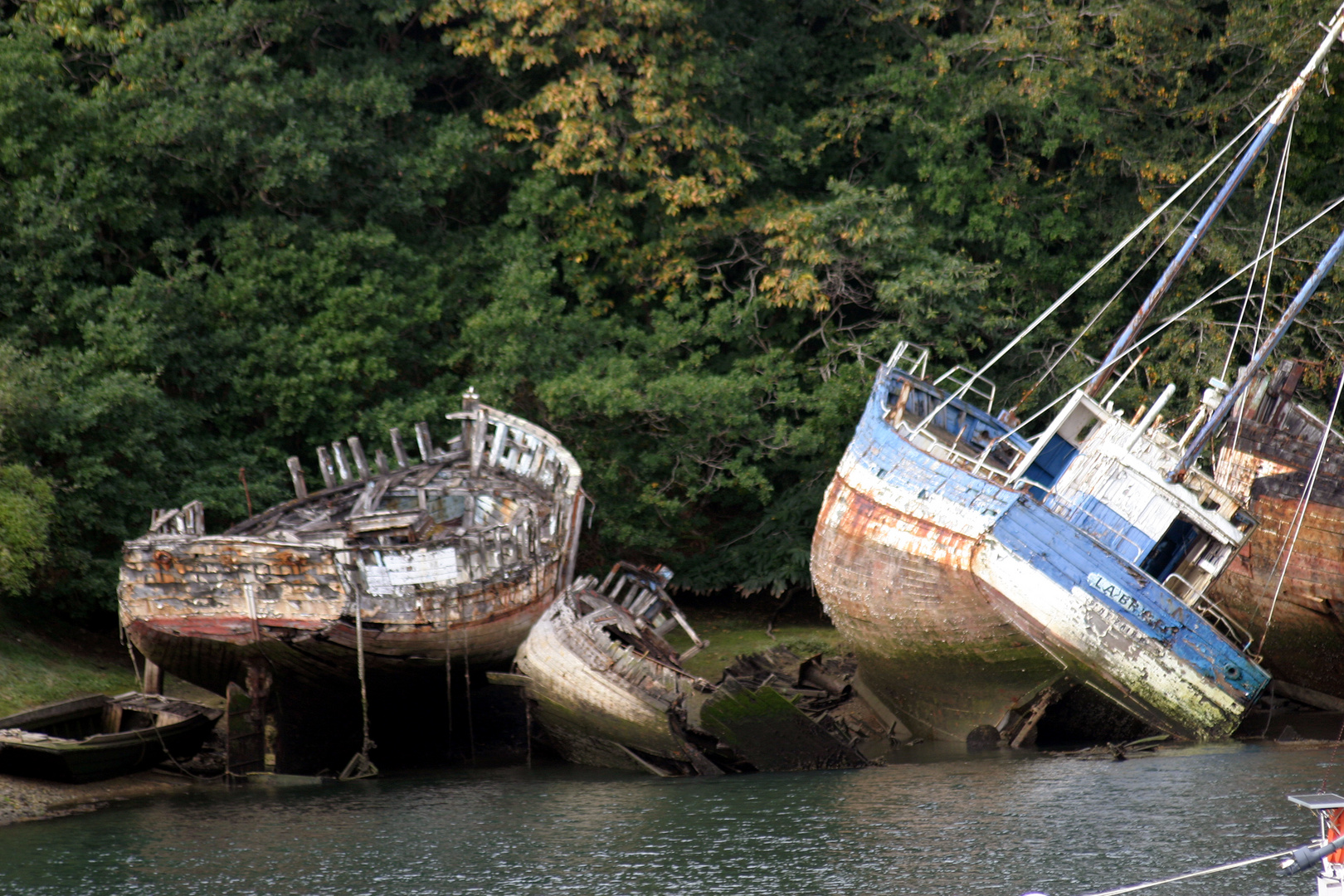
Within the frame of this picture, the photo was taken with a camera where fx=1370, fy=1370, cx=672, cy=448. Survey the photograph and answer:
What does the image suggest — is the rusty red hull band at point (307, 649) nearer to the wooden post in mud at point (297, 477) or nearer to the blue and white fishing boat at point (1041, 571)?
the wooden post in mud at point (297, 477)

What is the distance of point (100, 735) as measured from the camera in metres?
15.2

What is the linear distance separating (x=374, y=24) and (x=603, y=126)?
5.38m

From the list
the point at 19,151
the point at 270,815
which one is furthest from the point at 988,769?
the point at 19,151

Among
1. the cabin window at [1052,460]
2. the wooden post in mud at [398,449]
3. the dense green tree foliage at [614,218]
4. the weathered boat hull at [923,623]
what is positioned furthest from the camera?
the dense green tree foliage at [614,218]

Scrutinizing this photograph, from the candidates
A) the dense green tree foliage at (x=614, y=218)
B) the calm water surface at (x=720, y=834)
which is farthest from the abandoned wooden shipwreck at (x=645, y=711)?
the dense green tree foliage at (x=614, y=218)

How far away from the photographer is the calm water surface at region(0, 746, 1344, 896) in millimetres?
11789

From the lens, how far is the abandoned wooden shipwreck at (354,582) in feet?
50.6

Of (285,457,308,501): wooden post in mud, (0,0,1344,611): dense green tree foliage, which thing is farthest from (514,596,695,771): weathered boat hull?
(0,0,1344,611): dense green tree foliage

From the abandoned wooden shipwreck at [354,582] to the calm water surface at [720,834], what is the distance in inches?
60.8

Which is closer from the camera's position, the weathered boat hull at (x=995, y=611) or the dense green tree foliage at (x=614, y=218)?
the weathered boat hull at (x=995, y=611)

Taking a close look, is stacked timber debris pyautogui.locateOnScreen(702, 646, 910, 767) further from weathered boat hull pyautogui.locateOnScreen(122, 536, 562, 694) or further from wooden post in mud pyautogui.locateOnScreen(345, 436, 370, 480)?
wooden post in mud pyautogui.locateOnScreen(345, 436, 370, 480)

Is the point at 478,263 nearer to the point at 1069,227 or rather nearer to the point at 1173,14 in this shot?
the point at 1069,227

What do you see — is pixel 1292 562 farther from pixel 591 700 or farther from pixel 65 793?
pixel 65 793

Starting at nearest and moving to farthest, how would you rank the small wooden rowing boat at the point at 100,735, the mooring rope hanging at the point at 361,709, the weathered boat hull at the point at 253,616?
the small wooden rowing boat at the point at 100,735
the weathered boat hull at the point at 253,616
the mooring rope hanging at the point at 361,709
